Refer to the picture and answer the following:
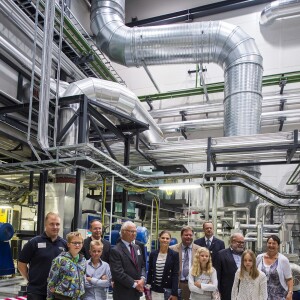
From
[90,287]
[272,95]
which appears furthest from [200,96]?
[90,287]

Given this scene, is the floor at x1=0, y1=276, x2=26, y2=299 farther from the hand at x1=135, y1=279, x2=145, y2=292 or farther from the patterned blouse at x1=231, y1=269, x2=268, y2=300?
the patterned blouse at x1=231, y1=269, x2=268, y2=300

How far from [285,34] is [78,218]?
335 inches

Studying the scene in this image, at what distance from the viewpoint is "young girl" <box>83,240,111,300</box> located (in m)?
3.69

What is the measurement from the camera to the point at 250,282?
3748 millimetres

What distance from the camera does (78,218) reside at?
5953mm

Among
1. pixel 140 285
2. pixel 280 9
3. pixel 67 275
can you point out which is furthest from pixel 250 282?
pixel 280 9

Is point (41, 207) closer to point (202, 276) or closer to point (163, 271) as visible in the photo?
point (163, 271)

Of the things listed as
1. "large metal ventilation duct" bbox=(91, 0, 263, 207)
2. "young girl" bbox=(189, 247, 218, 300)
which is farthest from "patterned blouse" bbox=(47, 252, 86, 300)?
"large metal ventilation duct" bbox=(91, 0, 263, 207)

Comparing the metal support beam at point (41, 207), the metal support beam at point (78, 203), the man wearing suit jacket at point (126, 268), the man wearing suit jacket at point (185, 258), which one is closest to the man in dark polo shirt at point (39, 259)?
the man wearing suit jacket at point (126, 268)

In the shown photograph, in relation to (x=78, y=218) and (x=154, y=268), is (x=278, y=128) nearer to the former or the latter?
(x=78, y=218)

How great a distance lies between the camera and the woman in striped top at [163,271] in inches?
161

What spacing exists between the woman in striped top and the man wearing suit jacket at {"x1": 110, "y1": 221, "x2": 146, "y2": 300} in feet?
0.95

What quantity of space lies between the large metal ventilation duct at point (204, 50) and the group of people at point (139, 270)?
435cm

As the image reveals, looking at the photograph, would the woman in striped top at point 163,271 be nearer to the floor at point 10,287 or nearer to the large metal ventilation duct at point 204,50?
the floor at point 10,287
